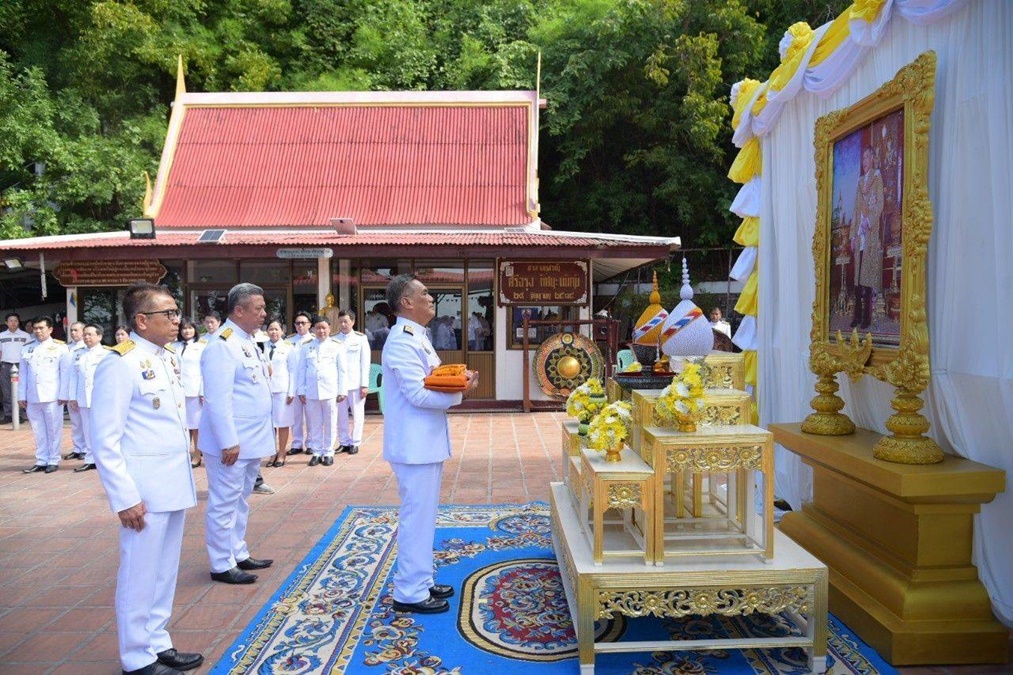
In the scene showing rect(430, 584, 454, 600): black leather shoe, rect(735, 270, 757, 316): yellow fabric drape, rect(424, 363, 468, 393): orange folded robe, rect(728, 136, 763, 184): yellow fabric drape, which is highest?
rect(728, 136, 763, 184): yellow fabric drape

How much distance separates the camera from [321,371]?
768cm

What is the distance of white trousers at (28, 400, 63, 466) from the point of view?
24.8 feet

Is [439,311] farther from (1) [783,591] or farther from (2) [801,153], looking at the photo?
(1) [783,591]

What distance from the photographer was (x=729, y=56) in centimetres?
1727

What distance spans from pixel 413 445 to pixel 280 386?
14.1 feet

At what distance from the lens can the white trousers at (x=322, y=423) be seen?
7555 mm

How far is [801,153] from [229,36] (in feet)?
59.5

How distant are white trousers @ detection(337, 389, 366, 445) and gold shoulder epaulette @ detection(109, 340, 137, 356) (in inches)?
205

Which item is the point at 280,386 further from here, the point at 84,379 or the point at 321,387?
the point at 84,379

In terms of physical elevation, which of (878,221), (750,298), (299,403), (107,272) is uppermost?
(107,272)

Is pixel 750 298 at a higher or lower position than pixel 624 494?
higher

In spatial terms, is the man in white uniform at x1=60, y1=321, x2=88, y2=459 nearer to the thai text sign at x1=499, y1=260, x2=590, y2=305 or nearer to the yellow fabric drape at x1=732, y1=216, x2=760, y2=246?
the thai text sign at x1=499, y1=260, x2=590, y2=305

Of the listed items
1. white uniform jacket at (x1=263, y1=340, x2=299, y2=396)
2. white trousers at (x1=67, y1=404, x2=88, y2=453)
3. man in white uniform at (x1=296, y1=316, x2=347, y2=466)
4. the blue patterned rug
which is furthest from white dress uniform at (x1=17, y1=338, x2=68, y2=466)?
the blue patterned rug

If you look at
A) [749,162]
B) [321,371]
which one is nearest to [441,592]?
Answer: [749,162]
